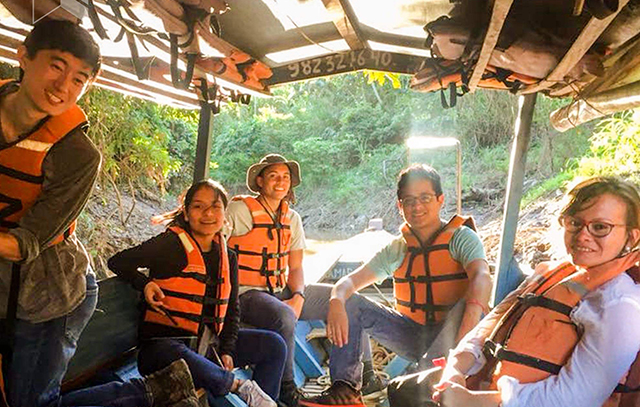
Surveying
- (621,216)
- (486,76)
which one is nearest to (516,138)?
(486,76)

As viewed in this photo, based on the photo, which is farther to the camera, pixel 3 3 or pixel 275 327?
pixel 275 327

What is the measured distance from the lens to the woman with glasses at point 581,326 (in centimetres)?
149

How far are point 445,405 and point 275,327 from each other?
4.42 feet

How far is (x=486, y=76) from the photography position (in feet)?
8.65

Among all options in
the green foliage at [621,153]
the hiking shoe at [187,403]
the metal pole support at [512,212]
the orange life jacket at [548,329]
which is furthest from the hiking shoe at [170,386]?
the green foliage at [621,153]

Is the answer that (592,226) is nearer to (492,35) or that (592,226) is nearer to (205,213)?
(492,35)

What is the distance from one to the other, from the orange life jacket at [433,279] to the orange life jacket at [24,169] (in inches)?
76.3

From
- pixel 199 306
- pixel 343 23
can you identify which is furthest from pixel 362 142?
pixel 199 306

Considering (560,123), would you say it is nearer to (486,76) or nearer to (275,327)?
(486,76)

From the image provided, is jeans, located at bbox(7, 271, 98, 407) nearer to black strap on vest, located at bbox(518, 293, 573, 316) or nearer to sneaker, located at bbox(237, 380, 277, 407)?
sneaker, located at bbox(237, 380, 277, 407)

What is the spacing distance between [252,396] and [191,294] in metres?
0.54

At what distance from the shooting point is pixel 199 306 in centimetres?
251

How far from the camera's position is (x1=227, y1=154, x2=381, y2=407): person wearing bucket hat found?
10.4 ft

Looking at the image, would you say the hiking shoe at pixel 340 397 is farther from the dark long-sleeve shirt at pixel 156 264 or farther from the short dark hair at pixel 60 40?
the short dark hair at pixel 60 40
